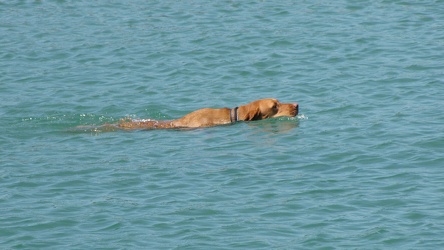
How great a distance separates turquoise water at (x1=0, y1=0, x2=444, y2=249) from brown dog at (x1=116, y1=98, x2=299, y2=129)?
0.17 m

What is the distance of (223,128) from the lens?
1422 centimetres

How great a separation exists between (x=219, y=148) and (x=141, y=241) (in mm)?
3340

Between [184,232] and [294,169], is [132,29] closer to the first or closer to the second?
[294,169]

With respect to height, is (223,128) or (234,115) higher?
(234,115)

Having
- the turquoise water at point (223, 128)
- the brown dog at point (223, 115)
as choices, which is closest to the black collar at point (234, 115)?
the brown dog at point (223, 115)

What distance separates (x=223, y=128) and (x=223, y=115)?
18 cm

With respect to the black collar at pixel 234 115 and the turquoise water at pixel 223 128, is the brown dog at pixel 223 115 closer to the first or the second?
the black collar at pixel 234 115

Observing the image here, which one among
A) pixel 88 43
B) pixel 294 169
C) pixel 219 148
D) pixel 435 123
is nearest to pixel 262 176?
pixel 294 169

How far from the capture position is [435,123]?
13875 mm

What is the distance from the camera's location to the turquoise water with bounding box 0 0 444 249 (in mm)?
10445

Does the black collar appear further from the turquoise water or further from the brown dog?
the turquoise water

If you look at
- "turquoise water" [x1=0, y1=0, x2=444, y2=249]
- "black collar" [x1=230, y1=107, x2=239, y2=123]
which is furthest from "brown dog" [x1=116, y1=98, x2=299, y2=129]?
"turquoise water" [x1=0, y1=0, x2=444, y2=249]

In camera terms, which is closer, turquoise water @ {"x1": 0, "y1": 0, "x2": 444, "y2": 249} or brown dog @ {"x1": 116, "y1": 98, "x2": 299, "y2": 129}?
turquoise water @ {"x1": 0, "y1": 0, "x2": 444, "y2": 249}

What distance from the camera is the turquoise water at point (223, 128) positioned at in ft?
34.3
